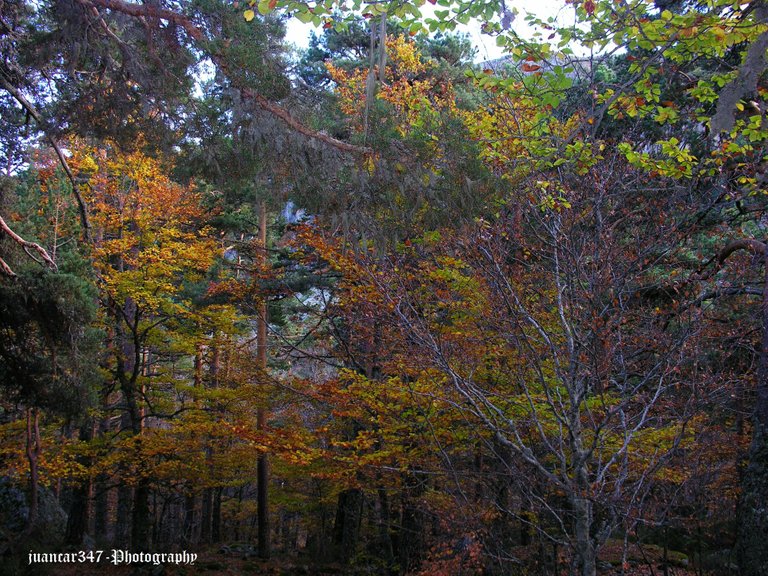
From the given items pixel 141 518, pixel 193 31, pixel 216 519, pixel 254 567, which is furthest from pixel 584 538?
pixel 216 519

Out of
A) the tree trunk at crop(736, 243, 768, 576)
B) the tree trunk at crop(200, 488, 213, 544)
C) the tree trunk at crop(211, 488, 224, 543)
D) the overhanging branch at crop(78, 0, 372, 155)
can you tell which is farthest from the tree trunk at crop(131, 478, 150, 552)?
the tree trunk at crop(736, 243, 768, 576)

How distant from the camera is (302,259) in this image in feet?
39.3

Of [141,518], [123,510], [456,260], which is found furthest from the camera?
[123,510]

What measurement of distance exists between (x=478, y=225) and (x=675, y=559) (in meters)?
8.92

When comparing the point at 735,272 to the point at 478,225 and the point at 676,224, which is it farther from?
the point at 478,225

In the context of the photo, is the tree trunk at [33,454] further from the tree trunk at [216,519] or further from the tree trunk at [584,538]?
the tree trunk at [584,538]

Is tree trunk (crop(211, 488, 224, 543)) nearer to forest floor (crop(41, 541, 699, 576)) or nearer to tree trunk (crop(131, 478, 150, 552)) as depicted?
forest floor (crop(41, 541, 699, 576))

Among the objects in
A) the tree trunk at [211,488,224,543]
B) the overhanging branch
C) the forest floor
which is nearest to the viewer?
the overhanging branch

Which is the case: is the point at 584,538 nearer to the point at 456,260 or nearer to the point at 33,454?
the point at 456,260

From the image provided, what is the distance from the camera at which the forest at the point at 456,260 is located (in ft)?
15.6

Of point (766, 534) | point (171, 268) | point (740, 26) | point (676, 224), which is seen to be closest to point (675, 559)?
point (766, 534)

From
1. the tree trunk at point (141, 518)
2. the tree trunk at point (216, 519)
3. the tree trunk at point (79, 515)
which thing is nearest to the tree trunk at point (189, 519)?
the tree trunk at point (216, 519)

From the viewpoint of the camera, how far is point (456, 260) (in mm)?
8070

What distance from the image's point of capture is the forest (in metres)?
4.75
